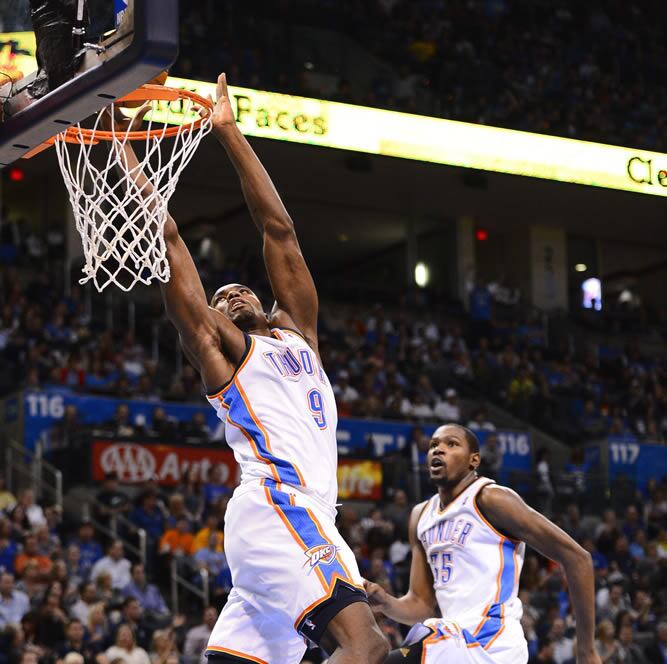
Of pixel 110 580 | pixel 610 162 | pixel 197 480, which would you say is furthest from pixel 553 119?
pixel 110 580

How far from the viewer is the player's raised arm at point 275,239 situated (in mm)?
5559

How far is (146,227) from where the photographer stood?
5035 millimetres

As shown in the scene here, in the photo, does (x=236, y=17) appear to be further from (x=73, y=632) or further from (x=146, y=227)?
(x=146, y=227)

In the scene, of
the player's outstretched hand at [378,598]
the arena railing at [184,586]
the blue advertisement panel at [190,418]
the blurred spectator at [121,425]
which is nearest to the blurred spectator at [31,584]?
the arena railing at [184,586]

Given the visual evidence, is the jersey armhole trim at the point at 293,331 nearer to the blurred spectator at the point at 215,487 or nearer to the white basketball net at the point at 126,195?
the white basketball net at the point at 126,195

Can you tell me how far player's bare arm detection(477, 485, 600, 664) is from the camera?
5.91 metres

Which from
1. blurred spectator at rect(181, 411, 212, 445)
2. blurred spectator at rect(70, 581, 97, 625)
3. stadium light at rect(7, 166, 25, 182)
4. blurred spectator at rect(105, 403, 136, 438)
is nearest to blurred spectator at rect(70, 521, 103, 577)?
blurred spectator at rect(70, 581, 97, 625)

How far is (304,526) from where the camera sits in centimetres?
479

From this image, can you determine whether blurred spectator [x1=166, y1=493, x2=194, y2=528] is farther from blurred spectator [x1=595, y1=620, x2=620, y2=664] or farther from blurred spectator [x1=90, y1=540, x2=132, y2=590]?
blurred spectator [x1=595, y1=620, x2=620, y2=664]

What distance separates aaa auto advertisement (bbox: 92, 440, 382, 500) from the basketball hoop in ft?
30.4

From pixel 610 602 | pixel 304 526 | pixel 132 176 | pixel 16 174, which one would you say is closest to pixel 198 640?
pixel 610 602

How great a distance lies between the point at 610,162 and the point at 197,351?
19367mm

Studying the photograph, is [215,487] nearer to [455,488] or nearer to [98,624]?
[98,624]

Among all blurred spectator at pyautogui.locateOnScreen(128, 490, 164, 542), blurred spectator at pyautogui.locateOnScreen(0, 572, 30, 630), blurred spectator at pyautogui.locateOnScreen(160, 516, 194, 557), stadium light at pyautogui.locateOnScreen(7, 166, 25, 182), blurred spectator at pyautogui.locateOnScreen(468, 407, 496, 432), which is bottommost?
blurred spectator at pyautogui.locateOnScreen(0, 572, 30, 630)
